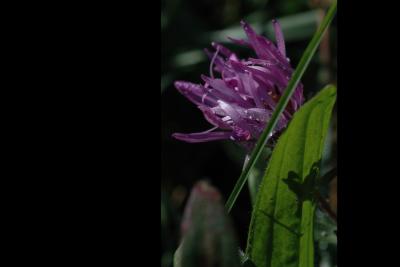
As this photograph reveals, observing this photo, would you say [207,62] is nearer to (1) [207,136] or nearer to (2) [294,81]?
(1) [207,136]

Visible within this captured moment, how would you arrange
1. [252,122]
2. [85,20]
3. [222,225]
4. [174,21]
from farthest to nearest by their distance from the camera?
[174,21]
[252,122]
[85,20]
[222,225]

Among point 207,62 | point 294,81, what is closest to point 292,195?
point 294,81

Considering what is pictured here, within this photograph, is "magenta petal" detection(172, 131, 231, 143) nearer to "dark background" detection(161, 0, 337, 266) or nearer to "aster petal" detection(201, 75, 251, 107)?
"aster petal" detection(201, 75, 251, 107)

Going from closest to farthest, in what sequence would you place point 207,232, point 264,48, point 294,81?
point 207,232 → point 294,81 → point 264,48

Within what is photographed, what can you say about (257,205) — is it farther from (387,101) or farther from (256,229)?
(387,101)

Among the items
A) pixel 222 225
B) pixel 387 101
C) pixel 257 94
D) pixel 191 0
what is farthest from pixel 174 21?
pixel 222 225

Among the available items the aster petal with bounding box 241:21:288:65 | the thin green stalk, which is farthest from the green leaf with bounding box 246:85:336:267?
the aster petal with bounding box 241:21:288:65
